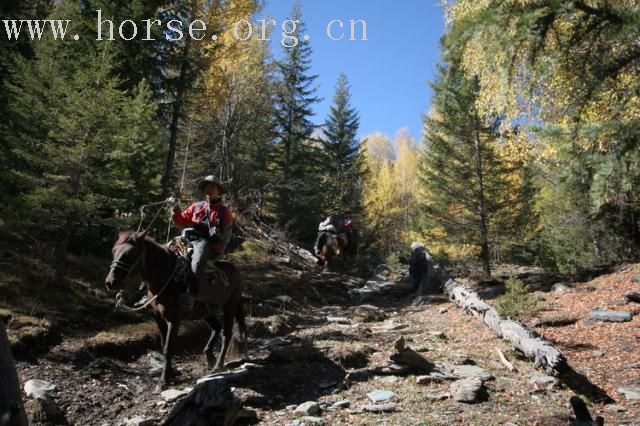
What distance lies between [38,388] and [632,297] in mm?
11158

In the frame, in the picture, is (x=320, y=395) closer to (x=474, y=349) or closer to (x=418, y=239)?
(x=474, y=349)

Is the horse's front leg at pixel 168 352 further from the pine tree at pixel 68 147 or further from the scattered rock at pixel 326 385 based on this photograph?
the pine tree at pixel 68 147

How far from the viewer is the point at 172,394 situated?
562 cm

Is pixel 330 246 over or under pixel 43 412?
over

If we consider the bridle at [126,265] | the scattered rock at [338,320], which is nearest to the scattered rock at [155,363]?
the bridle at [126,265]

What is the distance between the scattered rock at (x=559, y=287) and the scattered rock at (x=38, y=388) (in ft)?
38.4

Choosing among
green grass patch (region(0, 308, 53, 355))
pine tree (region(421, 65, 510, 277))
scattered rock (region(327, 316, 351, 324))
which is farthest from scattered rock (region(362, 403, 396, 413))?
pine tree (region(421, 65, 510, 277))

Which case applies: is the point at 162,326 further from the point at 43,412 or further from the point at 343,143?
the point at 343,143

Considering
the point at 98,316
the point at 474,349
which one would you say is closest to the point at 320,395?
the point at 474,349

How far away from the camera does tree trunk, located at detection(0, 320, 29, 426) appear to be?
278 cm

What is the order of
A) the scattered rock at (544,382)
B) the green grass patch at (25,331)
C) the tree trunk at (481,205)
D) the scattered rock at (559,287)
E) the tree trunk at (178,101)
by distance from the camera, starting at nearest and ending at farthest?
the scattered rock at (544,382), the green grass patch at (25,331), the scattered rock at (559,287), the tree trunk at (178,101), the tree trunk at (481,205)

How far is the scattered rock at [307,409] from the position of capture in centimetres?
495

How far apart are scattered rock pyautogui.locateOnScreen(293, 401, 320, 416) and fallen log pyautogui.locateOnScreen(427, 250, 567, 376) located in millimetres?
3617

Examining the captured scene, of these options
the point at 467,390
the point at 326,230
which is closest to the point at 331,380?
the point at 467,390
